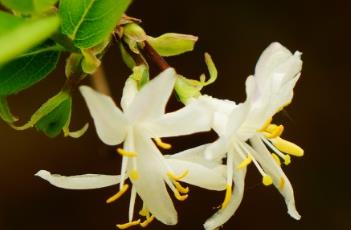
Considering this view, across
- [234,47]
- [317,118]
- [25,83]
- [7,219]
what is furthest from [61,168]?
[25,83]

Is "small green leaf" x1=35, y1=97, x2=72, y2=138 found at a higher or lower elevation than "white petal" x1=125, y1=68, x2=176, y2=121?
lower

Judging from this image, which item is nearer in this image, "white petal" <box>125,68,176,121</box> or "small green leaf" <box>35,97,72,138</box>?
"white petal" <box>125,68,176,121</box>

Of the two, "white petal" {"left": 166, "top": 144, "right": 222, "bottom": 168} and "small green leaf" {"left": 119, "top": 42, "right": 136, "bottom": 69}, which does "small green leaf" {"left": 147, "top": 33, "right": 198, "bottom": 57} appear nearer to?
"small green leaf" {"left": 119, "top": 42, "right": 136, "bottom": 69}

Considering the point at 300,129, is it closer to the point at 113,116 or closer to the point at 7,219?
the point at 7,219

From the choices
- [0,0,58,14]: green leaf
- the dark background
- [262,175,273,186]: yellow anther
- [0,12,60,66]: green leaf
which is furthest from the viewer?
the dark background

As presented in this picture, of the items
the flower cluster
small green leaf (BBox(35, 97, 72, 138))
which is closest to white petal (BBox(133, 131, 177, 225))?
the flower cluster

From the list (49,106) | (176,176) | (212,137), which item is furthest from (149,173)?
(212,137)

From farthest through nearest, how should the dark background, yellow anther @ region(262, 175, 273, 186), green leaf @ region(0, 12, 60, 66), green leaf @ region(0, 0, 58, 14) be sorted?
1. the dark background
2. yellow anther @ region(262, 175, 273, 186)
3. green leaf @ region(0, 0, 58, 14)
4. green leaf @ region(0, 12, 60, 66)
